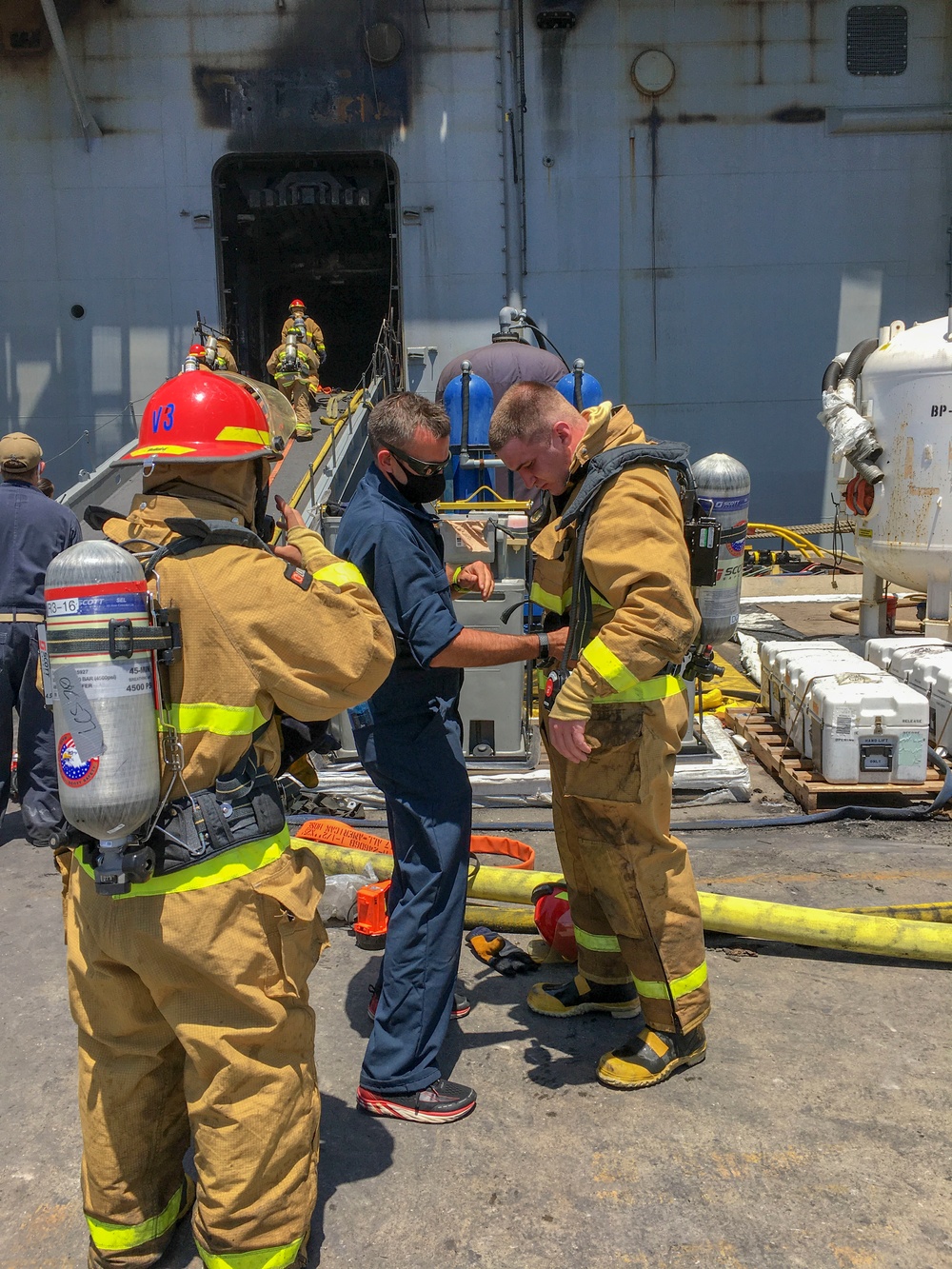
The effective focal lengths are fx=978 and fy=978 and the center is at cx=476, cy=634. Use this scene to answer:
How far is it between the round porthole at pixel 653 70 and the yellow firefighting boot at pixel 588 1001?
15008 millimetres

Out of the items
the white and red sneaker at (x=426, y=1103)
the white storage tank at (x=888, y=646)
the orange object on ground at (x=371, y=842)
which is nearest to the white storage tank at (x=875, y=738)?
the white storage tank at (x=888, y=646)

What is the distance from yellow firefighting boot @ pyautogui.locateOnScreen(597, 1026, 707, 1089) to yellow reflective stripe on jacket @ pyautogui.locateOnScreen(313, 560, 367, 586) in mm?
1778

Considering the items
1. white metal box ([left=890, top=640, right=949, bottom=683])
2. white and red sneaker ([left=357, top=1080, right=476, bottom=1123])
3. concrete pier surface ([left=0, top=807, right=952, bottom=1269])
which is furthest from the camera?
white metal box ([left=890, top=640, right=949, bottom=683])

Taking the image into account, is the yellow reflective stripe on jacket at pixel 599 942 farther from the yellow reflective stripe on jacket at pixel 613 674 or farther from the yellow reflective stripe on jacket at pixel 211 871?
the yellow reflective stripe on jacket at pixel 211 871

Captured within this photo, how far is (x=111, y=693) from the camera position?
77.2 inches

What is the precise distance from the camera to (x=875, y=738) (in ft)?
18.3

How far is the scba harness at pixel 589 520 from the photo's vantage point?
298 cm

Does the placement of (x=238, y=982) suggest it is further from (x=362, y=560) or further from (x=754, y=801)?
(x=754, y=801)

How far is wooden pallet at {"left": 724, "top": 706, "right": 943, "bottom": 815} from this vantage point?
5.57 metres

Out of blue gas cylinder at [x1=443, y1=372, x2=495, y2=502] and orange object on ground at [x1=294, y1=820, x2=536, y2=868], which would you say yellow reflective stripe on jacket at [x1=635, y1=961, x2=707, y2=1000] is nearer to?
orange object on ground at [x1=294, y1=820, x2=536, y2=868]

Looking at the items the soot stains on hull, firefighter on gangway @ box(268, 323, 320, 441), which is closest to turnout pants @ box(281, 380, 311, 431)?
firefighter on gangway @ box(268, 323, 320, 441)

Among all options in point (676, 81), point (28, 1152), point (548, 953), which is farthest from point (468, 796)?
point (676, 81)

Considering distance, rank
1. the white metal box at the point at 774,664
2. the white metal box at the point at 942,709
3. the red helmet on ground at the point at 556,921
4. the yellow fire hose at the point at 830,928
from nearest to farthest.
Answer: the yellow fire hose at the point at 830,928
the red helmet on ground at the point at 556,921
the white metal box at the point at 942,709
the white metal box at the point at 774,664

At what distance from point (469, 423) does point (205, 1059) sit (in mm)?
9645
